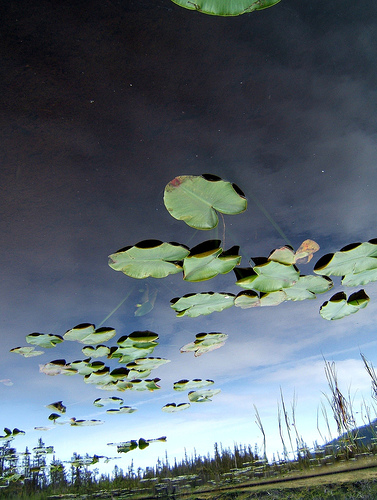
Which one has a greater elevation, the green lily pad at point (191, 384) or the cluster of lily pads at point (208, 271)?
the cluster of lily pads at point (208, 271)

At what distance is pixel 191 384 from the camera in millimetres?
3980

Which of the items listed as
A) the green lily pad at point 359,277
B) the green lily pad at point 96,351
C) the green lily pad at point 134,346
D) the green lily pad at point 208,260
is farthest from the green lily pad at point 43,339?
the green lily pad at point 359,277

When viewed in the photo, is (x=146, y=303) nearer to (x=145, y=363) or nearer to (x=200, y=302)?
(x=145, y=363)

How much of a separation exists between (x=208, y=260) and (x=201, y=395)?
11.5 ft

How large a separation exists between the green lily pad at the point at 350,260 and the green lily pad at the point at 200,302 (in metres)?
0.76

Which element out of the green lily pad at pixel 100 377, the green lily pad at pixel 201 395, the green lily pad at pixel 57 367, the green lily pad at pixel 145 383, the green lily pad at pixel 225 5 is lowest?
the green lily pad at pixel 201 395

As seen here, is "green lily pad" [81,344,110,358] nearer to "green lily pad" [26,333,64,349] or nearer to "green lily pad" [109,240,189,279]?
"green lily pad" [26,333,64,349]

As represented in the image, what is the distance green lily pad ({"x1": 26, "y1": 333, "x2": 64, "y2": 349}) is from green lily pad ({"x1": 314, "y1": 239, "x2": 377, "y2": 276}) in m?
2.66

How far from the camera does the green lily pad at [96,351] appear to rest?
3203 mm

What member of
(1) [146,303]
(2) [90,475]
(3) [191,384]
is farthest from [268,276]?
(2) [90,475]

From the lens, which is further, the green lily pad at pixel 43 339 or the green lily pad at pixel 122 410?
the green lily pad at pixel 122 410

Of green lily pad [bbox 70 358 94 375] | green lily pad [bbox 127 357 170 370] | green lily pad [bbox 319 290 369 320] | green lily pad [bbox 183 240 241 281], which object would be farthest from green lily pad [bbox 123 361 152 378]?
green lily pad [bbox 319 290 369 320]

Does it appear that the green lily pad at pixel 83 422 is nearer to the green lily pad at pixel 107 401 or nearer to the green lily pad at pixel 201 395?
the green lily pad at pixel 107 401

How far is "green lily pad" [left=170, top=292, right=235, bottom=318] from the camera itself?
7.54ft
